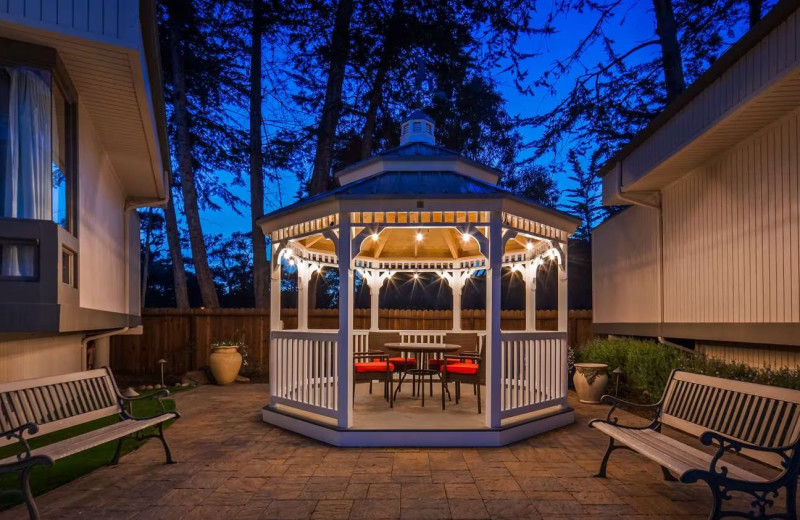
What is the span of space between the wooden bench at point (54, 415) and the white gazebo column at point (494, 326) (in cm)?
343

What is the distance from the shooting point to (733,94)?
6004mm

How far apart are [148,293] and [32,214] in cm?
2762

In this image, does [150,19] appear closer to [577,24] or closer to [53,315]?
Answer: [53,315]

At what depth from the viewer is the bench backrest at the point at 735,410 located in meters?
3.77

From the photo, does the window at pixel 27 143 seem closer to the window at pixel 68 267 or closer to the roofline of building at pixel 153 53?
the window at pixel 68 267

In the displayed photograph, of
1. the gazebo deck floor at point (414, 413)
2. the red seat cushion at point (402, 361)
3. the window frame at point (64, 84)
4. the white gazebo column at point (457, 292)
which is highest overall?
the window frame at point (64, 84)

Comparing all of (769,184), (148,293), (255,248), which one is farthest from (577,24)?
(769,184)

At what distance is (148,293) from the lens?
29.9 metres

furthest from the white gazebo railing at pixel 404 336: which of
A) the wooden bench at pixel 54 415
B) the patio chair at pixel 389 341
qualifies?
the wooden bench at pixel 54 415

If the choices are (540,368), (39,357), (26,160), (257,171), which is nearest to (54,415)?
(26,160)

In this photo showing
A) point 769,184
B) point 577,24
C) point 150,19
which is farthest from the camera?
point 577,24

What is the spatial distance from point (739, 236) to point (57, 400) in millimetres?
7762

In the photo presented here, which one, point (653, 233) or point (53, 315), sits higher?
point (653, 233)

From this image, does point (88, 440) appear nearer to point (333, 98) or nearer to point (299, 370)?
point (299, 370)
